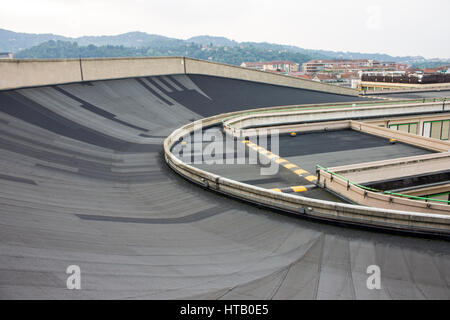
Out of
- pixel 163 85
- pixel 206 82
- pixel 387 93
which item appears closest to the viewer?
pixel 163 85

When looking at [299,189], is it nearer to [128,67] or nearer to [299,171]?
[299,171]

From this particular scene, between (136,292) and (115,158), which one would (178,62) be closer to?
(115,158)

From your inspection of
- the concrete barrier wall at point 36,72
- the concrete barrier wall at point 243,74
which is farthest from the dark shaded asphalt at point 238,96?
the concrete barrier wall at point 36,72

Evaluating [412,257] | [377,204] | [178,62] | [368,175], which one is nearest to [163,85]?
[178,62]

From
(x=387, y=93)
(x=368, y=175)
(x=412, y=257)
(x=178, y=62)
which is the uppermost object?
(x=178, y=62)
